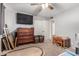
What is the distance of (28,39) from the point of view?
1473 mm

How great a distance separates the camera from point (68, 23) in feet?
4.72

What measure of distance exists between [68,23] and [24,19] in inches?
26.7

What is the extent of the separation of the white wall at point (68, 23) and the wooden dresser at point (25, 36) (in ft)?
1.33

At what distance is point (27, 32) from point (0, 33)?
395 mm

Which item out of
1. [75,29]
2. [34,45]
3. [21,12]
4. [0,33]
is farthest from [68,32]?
[0,33]

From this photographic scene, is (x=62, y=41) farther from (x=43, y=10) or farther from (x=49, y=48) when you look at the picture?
(x=43, y=10)

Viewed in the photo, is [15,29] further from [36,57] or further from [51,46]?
[51,46]

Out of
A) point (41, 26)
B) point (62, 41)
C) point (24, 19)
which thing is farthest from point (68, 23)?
point (24, 19)

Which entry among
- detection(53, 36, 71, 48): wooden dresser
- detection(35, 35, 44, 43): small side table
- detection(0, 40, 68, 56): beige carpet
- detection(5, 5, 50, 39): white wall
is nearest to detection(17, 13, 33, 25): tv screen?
detection(5, 5, 50, 39): white wall

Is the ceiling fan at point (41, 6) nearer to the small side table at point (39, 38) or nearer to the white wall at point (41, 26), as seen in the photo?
the white wall at point (41, 26)

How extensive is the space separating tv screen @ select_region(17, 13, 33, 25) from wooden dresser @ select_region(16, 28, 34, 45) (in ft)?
0.36

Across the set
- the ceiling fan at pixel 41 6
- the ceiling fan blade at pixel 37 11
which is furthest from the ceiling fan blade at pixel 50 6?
the ceiling fan blade at pixel 37 11

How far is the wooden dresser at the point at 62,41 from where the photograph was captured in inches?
55.8

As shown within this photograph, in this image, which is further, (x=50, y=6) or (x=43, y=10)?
(x=43, y=10)
